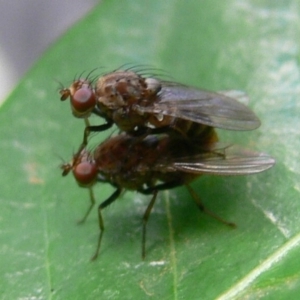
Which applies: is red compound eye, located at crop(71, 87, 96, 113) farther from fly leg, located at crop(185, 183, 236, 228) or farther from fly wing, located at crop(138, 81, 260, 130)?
Result: fly leg, located at crop(185, 183, 236, 228)

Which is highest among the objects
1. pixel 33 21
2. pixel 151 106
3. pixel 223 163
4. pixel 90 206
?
pixel 151 106

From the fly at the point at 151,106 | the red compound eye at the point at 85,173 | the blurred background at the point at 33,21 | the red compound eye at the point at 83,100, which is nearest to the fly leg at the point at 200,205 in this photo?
the fly at the point at 151,106

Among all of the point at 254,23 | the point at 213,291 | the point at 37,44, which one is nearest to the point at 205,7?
the point at 254,23

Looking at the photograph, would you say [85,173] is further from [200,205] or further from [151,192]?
[200,205]

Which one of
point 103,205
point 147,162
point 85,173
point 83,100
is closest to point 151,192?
point 147,162

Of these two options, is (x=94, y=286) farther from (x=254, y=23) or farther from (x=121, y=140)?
(x=254, y=23)

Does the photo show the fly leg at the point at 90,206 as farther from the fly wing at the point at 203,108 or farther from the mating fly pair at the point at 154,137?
the fly wing at the point at 203,108

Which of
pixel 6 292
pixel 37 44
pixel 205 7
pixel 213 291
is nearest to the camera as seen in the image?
pixel 213 291
